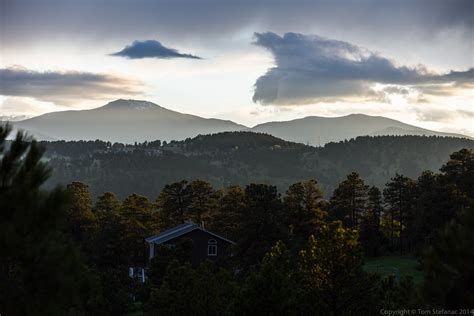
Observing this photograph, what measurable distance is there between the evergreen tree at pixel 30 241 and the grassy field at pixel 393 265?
35565mm

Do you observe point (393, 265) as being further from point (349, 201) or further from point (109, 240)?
point (109, 240)

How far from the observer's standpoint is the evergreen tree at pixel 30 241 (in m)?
11.7

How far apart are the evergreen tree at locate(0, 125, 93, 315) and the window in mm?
45246

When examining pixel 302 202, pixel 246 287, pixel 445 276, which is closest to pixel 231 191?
pixel 302 202

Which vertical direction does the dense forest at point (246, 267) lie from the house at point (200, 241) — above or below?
above

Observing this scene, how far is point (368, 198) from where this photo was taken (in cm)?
6781

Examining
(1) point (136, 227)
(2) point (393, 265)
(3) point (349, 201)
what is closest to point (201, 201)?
(1) point (136, 227)

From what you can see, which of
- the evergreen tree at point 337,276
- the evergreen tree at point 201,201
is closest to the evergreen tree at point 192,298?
the evergreen tree at point 337,276

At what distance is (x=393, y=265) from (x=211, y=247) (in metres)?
16.2

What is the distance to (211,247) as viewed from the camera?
57.5 metres

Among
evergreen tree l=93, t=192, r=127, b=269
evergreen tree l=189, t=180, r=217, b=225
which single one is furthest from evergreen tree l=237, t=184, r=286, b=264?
evergreen tree l=189, t=180, r=217, b=225

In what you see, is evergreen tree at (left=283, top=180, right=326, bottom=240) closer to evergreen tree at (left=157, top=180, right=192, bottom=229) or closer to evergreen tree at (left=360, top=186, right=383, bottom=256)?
evergreen tree at (left=360, top=186, right=383, bottom=256)

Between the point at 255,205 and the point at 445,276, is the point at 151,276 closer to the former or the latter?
the point at 255,205

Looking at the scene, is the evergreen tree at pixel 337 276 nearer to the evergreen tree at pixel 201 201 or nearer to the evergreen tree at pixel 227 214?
the evergreen tree at pixel 227 214
